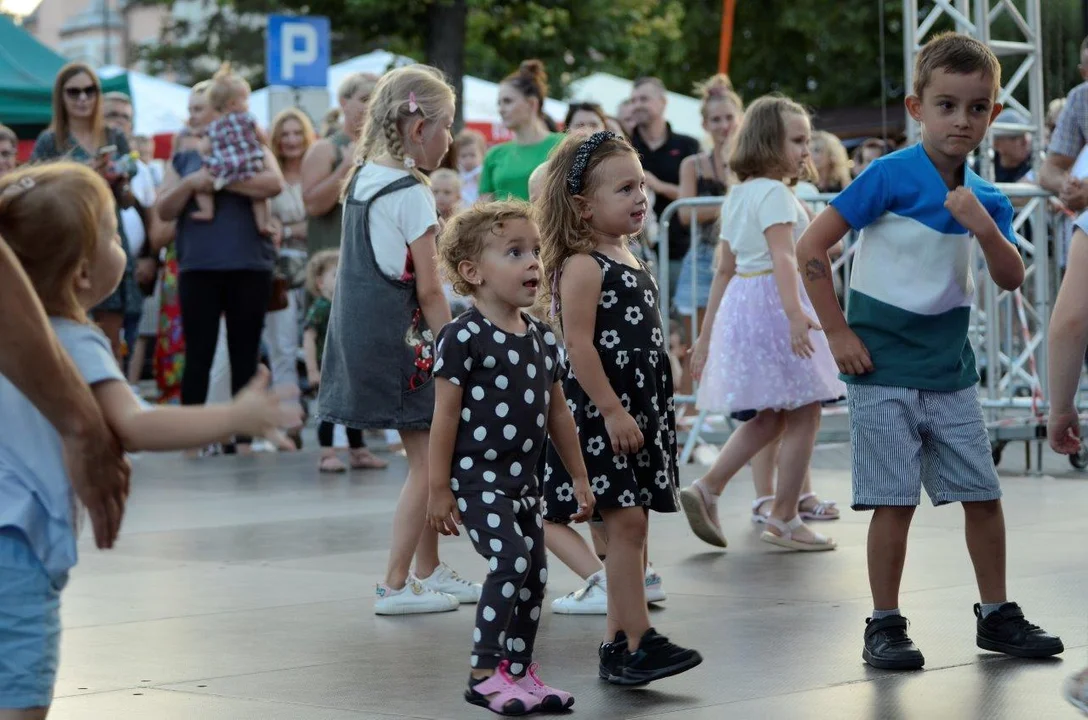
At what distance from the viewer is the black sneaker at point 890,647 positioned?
15.2ft

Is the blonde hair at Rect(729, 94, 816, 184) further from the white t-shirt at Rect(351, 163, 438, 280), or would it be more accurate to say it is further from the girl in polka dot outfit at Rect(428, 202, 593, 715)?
the girl in polka dot outfit at Rect(428, 202, 593, 715)

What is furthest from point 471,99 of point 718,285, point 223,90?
point 718,285

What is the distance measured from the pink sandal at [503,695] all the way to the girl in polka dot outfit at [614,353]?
38 cm

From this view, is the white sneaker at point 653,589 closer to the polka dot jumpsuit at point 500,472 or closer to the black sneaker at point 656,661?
the black sneaker at point 656,661

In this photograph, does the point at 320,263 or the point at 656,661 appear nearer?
the point at 656,661

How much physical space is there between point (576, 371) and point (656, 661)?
0.80 metres

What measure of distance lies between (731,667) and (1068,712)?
0.99 m

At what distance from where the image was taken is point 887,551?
4.89m

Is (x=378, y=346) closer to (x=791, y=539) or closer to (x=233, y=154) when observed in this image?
(x=791, y=539)

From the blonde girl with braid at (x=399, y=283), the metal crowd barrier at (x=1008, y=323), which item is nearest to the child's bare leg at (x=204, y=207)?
the metal crowd barrier at (x=1008, y=323)

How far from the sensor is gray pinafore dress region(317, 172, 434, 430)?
6.08 m

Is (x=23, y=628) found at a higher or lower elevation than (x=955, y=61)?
lower

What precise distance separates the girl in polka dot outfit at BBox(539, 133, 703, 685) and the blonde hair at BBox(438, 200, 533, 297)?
28 cm

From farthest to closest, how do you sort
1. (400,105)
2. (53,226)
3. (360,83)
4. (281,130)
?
(281,130)
(360,83)
(400,105)
(53,226)
